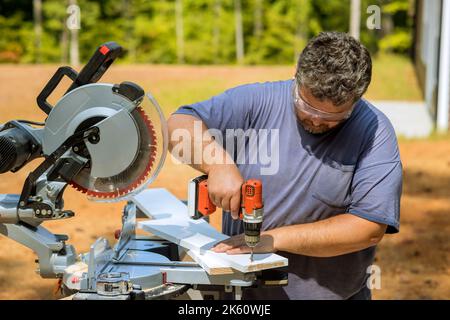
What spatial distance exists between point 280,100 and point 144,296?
1.17 m

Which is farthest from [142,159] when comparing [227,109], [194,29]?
[194,29]

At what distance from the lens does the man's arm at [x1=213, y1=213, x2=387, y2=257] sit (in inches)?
113

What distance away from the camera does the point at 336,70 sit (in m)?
2.77

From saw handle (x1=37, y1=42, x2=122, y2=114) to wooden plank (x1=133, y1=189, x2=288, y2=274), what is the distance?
80 cm

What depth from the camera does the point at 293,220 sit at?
3.24 metres

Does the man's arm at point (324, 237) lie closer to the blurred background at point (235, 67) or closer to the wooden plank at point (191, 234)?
the wooden plank at point (191, 234)

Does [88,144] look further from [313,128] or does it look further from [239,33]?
[239,33]

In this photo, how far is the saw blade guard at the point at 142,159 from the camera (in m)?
2.64

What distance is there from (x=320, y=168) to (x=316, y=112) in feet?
1.19

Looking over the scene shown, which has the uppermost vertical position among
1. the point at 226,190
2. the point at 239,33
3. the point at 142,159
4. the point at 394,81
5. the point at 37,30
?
the point at 142,159

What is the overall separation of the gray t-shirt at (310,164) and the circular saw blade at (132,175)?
527mm

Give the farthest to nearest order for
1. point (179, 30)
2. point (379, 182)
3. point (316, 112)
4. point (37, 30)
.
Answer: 1. point (179, 30)
2. point (37, 30)
3. point (379, 182)
4. point (316, 112)

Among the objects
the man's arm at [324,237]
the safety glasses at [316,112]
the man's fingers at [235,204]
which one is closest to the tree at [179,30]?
the safety glasses at [316,112]

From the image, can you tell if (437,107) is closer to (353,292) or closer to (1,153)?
(353,292)
